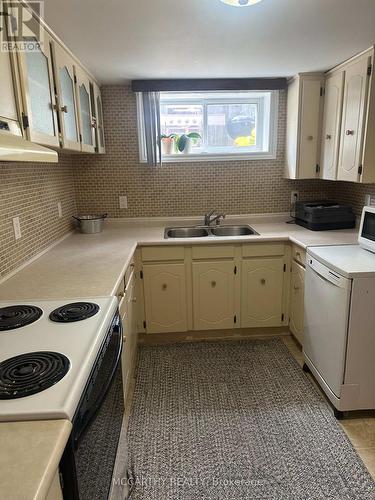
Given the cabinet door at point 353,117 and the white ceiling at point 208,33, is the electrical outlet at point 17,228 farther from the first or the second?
the cabinet door at point 353,117

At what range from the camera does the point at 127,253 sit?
7.48 ft

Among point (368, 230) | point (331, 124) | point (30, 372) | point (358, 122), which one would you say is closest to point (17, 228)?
point (30, 372)

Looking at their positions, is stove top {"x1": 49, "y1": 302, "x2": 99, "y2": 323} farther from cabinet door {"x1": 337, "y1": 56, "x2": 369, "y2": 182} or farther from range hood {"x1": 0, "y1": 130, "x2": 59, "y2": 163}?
cabinet door {"x1": 337, "y1": 56, "x2": 369, "y2": 182}

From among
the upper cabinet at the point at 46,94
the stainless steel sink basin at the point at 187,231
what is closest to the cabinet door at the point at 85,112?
the upper cabinet at the point at 46,94

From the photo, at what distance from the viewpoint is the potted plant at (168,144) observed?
311 centimetres

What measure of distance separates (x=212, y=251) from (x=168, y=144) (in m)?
1.15

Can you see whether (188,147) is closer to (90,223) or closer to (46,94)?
(90,223)

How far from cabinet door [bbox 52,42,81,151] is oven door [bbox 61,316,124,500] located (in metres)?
1.23

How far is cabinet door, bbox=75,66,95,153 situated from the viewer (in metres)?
2.26

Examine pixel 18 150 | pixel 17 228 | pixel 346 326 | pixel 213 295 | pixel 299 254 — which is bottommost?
pixel 213 295

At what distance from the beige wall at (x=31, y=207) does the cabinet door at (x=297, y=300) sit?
1.85 meters

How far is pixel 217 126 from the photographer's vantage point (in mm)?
3197

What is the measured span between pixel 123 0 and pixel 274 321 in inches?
94.3

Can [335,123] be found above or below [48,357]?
above
